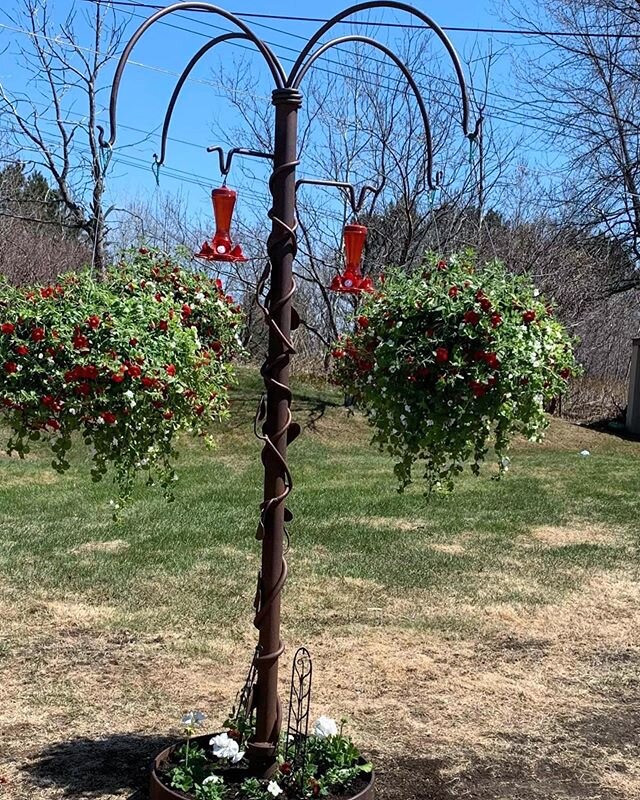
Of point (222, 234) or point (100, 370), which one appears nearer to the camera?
point (222, 234)

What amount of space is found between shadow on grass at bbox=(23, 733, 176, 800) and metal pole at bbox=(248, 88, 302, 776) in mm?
594

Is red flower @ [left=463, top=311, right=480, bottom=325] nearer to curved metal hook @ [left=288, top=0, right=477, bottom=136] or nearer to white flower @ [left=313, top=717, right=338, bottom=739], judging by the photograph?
curved metal hook @ [left=288, top=0, right=477, bottom=136]

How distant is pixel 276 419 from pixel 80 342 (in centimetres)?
76

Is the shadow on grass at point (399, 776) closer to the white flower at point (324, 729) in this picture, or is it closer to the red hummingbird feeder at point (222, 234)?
the white flower at point (324, 729)

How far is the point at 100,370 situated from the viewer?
10.2 ft

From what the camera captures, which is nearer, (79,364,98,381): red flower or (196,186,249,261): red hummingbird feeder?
(196,186,249,261): red hummingbird feeder

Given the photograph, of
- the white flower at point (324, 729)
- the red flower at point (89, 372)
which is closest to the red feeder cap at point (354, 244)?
the red flower at point (89, 372)

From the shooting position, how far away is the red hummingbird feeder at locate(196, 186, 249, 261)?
9.24ft

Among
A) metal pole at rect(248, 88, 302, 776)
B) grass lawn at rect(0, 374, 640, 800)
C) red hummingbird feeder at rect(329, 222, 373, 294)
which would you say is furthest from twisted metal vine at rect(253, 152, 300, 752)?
grass lawn at rect(0, 374, 640, 800)

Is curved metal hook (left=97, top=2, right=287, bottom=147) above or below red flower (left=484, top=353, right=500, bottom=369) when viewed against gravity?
above

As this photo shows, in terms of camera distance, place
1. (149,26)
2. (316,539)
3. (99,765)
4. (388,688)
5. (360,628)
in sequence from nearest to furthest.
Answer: (149,26), (99,765), (388,688), (360,628), (316,539)

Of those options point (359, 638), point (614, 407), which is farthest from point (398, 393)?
point (614, 407)

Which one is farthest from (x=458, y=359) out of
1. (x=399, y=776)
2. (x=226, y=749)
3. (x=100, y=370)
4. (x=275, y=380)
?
(x=399, y=776)

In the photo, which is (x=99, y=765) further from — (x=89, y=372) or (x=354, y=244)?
(x=354, y=244)
